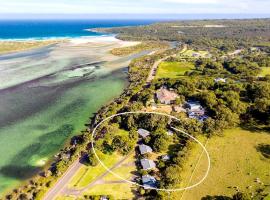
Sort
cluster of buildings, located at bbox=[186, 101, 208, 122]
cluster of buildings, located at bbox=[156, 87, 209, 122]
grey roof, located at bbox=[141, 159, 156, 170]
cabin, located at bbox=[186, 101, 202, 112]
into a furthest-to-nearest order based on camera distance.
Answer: cabin, located at bbox=[186, 101, 202, 112] < cluster of buildings, located at bbox=[156, 87, 209, 122] < cluster of buildings, located at bbox=[186, 101, 208, 122] < grey roof, located at bbox=[141, 159, 156, 170]

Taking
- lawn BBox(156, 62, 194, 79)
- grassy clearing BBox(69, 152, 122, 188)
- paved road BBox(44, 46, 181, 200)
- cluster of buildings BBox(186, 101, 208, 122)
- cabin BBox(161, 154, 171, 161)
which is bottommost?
lawn BBox(156, 62, 194, 79)

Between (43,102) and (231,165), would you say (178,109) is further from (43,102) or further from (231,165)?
(43,102)

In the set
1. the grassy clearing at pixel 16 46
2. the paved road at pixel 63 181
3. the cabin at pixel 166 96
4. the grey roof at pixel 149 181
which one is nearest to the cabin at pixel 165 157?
the grey roof at pixel 149 181

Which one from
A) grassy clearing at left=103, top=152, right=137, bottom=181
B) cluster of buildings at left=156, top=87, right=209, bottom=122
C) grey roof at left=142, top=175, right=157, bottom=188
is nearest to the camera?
grey roof at left=142, top=175, right=157, bottom=188

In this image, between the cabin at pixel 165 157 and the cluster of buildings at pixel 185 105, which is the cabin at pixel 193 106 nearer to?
the cluster of buildings at pixel 185 105

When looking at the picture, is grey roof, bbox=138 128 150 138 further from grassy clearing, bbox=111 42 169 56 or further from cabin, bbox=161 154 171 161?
grassy clearing, bbox=111 42 169 56

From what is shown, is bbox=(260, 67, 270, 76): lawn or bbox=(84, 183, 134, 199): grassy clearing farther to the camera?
bbox=(260, 67, 270, 76): lawn

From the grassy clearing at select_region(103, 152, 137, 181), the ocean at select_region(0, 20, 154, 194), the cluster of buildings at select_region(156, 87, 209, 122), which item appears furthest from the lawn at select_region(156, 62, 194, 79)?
the grassy clearing at select_region(103, 152, 137, 181)

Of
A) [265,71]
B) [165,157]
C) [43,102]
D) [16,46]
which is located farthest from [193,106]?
[16,46]
